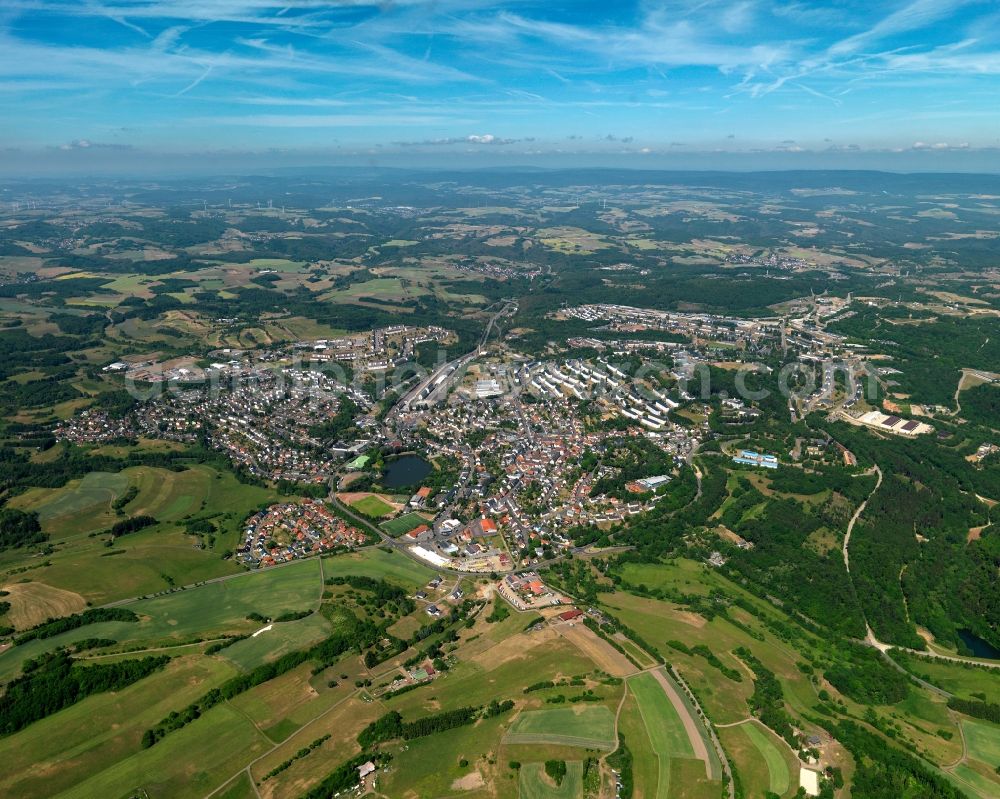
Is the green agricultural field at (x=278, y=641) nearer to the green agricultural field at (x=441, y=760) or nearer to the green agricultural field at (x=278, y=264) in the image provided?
the green agricultural field at (x=441, y=760)

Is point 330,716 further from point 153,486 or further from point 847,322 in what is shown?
point 847,322

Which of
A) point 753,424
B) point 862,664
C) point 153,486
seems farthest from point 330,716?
point 753,424

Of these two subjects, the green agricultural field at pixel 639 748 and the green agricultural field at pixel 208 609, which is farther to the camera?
the green agricultural field at pixel 208 609

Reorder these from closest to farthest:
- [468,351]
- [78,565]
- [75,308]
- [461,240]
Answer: [78,565] < [468,351] < [75,308] < [461,240]

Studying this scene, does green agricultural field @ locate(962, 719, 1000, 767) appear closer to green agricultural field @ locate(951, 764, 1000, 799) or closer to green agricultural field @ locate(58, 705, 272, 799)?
green agricultural field @ locate(951, 764, 1000, 799)

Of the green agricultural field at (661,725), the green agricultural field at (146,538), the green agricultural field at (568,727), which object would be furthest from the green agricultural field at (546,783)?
the green agricultural field at (146,538)

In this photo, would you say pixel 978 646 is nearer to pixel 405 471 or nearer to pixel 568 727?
pixel 568 727
